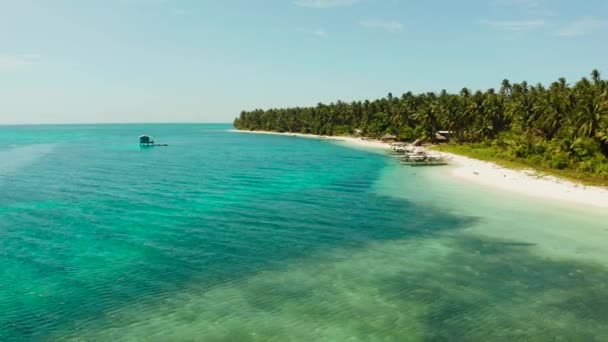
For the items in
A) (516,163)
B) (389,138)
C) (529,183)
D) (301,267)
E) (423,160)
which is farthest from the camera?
(389,138)

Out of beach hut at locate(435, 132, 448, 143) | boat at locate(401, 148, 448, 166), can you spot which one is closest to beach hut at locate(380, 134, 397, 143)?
beach hut at locate(435, 132, 448, 143)

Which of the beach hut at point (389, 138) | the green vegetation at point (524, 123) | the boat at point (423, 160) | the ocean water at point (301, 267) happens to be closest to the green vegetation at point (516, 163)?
the green vegetation at point (524, 123)

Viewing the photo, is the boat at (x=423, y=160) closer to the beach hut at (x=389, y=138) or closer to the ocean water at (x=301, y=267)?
the ocean water at (x=301, y=267)

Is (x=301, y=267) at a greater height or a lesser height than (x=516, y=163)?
lesser

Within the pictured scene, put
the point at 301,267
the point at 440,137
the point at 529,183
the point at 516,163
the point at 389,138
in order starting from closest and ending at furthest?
1. the point at 301,267
2. the point at 529,183
3. the point at 516,163
4. the point at 440,137
5. the point at 389,138

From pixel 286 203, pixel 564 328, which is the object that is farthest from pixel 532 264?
pixel 286 203

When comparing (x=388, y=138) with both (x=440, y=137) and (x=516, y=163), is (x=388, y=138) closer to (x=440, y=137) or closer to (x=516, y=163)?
(x=440, y=137)

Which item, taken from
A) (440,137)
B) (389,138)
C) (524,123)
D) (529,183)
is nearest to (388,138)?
(389,138)

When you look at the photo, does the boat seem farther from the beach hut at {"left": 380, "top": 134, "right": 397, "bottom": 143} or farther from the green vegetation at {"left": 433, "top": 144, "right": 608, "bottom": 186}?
the beach hut at {"left": 380, "top": 134, "right": 397, "bottom": 143}
